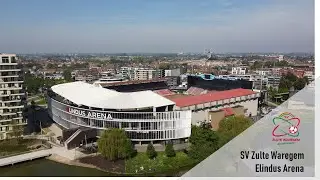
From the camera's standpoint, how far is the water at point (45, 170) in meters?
5.46

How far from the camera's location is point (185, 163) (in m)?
5.73

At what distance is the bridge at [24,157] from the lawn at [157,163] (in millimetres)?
1747

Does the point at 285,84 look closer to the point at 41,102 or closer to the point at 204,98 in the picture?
the point at 204,98

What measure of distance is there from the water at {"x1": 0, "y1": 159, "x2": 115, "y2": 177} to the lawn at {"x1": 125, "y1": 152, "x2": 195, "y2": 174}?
1.52 ft

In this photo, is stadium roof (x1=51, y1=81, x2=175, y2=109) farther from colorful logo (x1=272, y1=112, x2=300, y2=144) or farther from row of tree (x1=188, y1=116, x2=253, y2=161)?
colorful logo (x1=272, y1=112, x2=300, y2=144)

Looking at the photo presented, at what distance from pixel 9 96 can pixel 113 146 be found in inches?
110

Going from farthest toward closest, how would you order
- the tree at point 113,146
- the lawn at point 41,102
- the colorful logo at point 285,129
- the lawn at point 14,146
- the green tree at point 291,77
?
the green tree at point 291,77, the lawn at point 41,102, the lawn at point 14,146, the tree at point 113,146, the colorful logo at point 285,129

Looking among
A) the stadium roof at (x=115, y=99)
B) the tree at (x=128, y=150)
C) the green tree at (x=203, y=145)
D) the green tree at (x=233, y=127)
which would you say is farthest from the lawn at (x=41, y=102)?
the green tree at (x=203, y=145)

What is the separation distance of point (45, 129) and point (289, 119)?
6.25 meters

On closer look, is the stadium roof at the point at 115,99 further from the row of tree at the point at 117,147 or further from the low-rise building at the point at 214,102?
the row of tree at the point at 117,147

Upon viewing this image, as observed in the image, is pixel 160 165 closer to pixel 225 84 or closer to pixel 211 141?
pixel 211 141

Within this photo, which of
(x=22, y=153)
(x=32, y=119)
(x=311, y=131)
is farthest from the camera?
(x=32, y=119)

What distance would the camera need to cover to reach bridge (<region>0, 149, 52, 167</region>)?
598 cm

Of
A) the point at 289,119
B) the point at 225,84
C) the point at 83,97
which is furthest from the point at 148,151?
the point at 225,84
